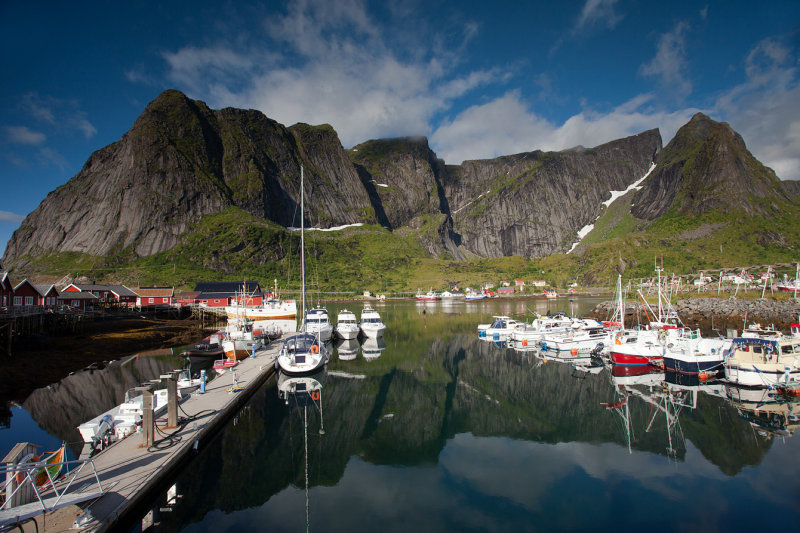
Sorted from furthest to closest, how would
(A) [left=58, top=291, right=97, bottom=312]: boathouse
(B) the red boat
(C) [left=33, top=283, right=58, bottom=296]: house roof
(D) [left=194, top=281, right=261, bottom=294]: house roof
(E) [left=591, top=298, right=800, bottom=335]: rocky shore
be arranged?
(D) [left=194, top=281, right=261, bottom=294]: house roof → (A) [left=58, top=291, right=97, bottom=312]: boathouse → (C) [left=33, top=283, right=58, bottom=296]: house roof → (E) [left=591, top=298, right=800, bottom=335]: rocky shore → (B) the red boat

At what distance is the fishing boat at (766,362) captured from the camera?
2706 cm

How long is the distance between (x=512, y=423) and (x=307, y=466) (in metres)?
11.9

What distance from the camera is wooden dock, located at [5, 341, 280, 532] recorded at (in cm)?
1003

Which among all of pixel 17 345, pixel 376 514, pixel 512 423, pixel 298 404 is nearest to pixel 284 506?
pixel 376 514

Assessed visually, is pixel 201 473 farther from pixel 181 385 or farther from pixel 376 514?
pixel 181 385

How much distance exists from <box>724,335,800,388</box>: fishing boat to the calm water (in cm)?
132

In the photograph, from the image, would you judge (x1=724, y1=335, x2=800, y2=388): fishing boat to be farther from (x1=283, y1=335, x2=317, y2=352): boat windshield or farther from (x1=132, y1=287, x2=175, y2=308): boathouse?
(x1=132, y1=287, x2=175, y2=308): boathouse

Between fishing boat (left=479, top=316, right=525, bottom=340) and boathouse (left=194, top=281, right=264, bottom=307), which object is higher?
boathouse (left=194, top=281, right=264, bottom=307)

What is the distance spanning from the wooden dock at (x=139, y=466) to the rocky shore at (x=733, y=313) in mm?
41899

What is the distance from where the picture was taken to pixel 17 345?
3738cm

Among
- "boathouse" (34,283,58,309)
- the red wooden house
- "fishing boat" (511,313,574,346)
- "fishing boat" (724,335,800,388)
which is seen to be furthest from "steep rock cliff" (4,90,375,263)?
"fishing boat" (724,335,800,388)

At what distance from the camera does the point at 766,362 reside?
90.6ft

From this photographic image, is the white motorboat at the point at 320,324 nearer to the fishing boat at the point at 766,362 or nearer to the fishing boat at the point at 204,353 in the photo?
the fishing boat at the point at 204,353

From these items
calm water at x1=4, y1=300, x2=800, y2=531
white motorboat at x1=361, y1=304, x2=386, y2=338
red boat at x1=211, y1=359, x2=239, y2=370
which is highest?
white motorboat at x1=361, y1=304, x2=386, y2=338
